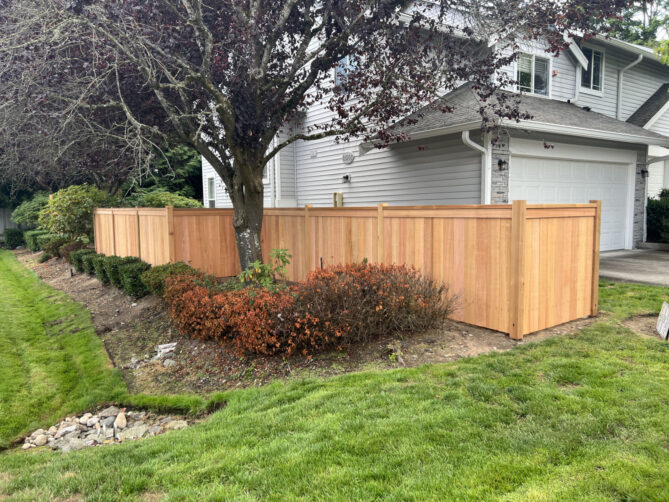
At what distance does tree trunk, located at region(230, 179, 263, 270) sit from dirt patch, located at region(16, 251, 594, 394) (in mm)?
1820

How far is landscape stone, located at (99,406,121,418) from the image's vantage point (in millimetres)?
4758

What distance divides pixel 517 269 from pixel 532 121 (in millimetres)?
5234

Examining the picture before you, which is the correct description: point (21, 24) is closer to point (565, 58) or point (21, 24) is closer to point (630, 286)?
point (630, 286)

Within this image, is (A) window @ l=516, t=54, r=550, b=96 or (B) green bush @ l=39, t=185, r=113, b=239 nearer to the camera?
(A) window @ l=516, t=54, r=550, b=96

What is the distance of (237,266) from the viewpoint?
10.3 metres

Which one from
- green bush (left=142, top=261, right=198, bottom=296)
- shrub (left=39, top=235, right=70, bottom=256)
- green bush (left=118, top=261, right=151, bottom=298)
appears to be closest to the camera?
green bush (left=142, top=261, right=198, bottom=296)

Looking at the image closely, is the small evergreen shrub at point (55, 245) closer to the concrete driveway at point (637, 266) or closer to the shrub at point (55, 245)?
the shrub at point (55, 245)

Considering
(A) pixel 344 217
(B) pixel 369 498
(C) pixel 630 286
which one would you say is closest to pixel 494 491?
(B) pixel 369 498

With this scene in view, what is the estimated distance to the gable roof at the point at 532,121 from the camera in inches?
348

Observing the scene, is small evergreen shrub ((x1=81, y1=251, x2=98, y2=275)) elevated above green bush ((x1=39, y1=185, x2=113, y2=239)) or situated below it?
below

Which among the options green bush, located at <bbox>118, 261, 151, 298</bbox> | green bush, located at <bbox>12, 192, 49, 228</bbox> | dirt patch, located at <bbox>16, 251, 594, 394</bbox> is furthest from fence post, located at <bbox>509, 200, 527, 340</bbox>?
green bush, located at <bbox>12, 192, 49, 228</bbox>

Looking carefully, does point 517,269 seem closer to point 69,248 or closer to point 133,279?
point 133,279

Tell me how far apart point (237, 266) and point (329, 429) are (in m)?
7.40

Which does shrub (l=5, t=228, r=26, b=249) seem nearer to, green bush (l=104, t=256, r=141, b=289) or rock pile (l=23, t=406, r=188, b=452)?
green bush (l=104, t=256, r=141, b=289)
